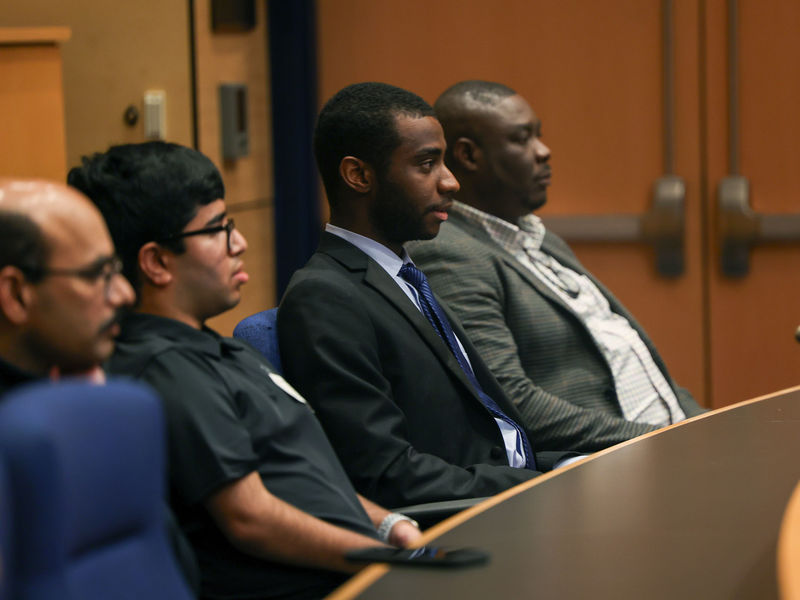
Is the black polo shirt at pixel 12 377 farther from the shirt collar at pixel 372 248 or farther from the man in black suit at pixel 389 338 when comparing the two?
the shirt collar at pixel 372 248

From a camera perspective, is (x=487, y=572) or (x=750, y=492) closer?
(x=487, y=572)

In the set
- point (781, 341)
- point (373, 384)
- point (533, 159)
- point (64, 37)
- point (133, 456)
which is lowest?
point (781, 341)

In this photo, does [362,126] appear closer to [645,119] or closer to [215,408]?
[215,408]

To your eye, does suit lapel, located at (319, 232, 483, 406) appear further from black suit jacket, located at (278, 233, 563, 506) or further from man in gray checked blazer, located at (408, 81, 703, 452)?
man in gray checked blazer, located at (408, 81, 703, 452)

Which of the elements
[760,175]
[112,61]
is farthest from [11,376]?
[760,175]

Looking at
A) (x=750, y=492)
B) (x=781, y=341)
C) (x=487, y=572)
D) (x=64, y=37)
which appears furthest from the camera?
(x=781, y=341)

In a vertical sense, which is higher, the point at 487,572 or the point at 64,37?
the point at 64,37

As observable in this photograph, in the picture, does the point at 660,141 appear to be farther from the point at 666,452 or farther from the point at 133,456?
the point at 133,456

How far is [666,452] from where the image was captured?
162 cm

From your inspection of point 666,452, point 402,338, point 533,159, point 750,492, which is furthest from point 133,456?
point 533,159

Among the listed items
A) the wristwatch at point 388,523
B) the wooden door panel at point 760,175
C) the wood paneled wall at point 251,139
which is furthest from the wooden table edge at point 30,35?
the wooden door panel at point 760,175

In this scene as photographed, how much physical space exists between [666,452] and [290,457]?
1.86 ft

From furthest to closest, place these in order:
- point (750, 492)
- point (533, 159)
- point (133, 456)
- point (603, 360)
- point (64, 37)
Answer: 1. point (64, 37)
2. point (533, 159)
3. point (603, 360)
4. point (750, 492)
5. point (133, 456)

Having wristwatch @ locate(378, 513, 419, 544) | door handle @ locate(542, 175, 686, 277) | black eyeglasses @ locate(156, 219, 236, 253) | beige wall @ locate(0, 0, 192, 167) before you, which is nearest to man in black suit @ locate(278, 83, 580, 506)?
wristwatch @ locate(378, 513, 419, 544)
